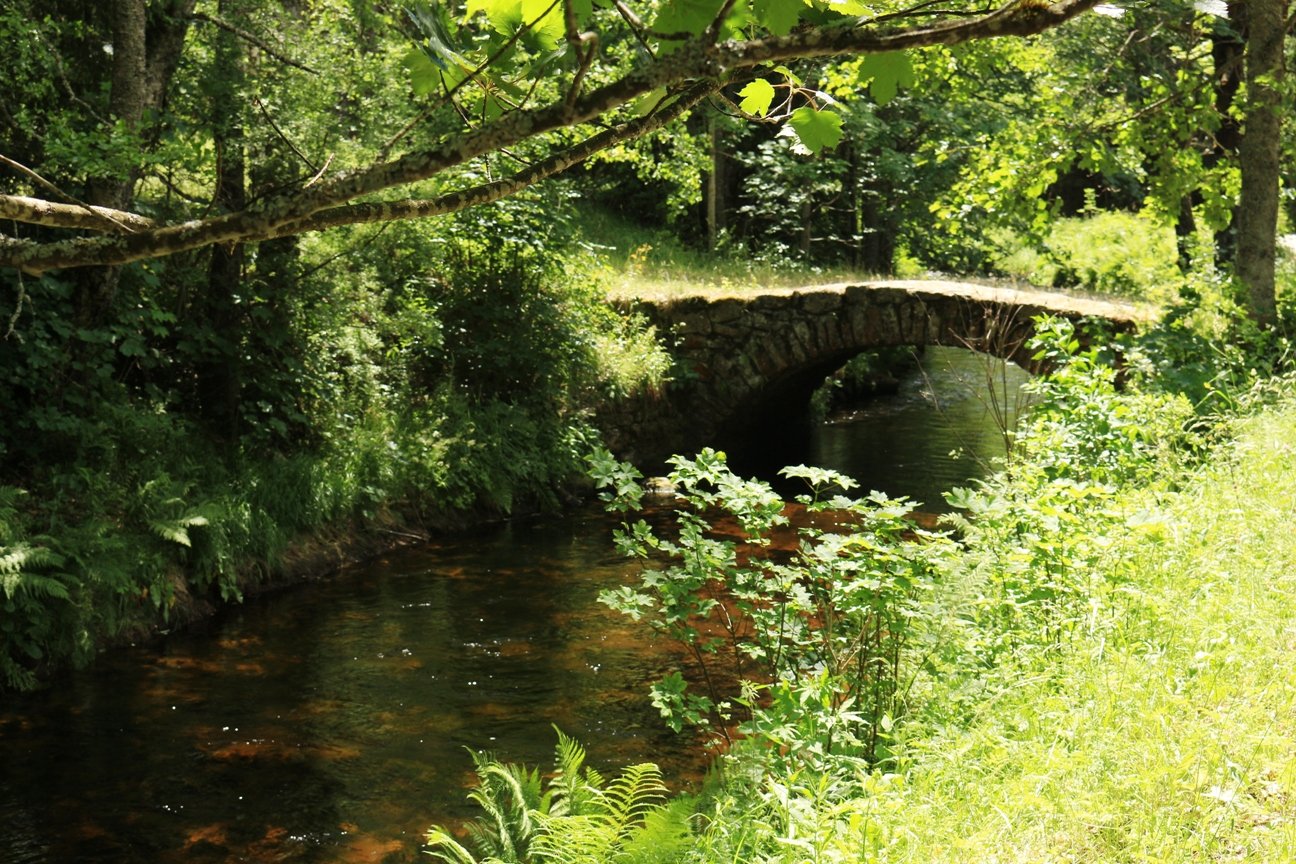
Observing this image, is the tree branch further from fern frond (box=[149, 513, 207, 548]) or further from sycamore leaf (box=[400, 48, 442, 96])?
fern frond (box=[149, 513, 207, 548])

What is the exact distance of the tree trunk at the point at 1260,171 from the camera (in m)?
9.39

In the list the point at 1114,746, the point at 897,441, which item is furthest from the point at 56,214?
the point at 897,441

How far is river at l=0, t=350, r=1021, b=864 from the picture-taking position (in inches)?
217

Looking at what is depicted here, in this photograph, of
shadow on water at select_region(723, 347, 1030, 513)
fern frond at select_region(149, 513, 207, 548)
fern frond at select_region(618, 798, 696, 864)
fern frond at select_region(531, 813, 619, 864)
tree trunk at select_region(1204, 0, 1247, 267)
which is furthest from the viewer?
shadow on water at select_region(723, 347, 1030, 513)

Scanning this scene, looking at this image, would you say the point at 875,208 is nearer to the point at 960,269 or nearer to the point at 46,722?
the point at 960,269

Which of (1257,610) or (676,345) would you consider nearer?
(1257,610)

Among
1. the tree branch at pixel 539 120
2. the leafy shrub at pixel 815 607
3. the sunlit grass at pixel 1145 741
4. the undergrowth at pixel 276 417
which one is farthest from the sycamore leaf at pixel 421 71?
the undergrowth at pixel 276 417

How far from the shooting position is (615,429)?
1350 cm

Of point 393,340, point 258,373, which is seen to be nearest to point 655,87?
point 258,373

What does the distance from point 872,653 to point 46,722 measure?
4754 mm

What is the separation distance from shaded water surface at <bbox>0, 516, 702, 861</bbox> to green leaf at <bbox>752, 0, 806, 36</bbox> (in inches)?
170

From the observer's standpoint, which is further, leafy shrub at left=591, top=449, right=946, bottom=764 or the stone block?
the stone block

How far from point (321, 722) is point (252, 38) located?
5.48m

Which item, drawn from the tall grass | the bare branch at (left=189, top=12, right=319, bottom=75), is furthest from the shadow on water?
the tall grass
